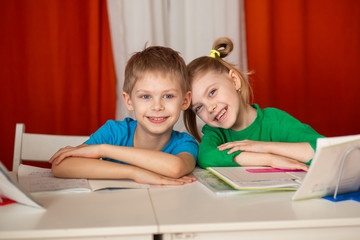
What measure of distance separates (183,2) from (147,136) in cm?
107

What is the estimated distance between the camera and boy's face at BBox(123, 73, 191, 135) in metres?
1.23

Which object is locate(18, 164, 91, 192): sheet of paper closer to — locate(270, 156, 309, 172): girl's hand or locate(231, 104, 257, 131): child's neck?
locate(270, 156, 309, 172): girl's hand

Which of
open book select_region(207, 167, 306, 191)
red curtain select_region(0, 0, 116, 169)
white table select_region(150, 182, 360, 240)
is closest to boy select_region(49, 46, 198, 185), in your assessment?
open book select_region(207, 167, 306, 191)

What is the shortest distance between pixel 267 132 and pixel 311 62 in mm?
1068

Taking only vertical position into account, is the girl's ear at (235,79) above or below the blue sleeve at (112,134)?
above

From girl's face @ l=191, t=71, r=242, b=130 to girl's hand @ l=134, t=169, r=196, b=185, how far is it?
17.1 inches

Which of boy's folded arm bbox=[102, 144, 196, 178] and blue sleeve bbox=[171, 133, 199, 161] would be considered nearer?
boy's folded arm bbox=[102, 144, 196, 178]

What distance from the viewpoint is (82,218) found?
2.24 ft

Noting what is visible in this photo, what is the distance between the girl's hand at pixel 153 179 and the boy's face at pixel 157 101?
28cm

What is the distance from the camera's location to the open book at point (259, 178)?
875mm

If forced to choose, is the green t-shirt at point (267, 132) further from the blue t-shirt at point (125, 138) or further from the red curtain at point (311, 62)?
the red curtain at point (311, 62)

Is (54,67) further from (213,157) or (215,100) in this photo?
(213,157)

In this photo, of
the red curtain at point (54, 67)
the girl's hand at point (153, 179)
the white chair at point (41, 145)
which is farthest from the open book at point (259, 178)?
the red curtain at point (54, 67)

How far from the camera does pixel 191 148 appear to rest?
1271 millimetres
